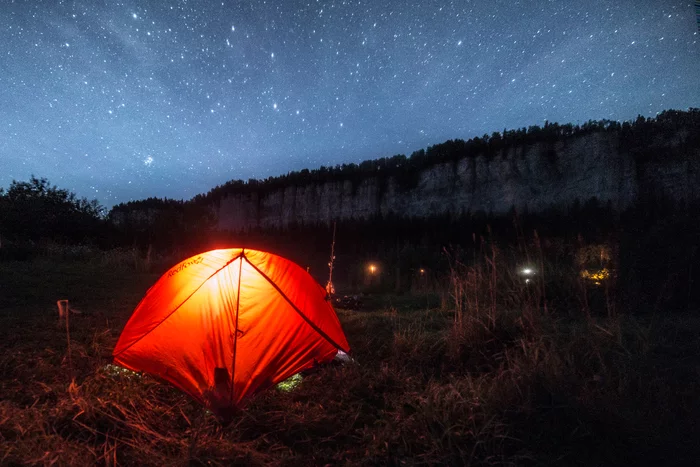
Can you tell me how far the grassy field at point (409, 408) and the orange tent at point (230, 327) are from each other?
20 cm

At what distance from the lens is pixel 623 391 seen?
2816mm

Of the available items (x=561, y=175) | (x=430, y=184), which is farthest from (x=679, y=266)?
(x=430, y=184)

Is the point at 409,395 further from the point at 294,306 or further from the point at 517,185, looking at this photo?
the point at 517,185

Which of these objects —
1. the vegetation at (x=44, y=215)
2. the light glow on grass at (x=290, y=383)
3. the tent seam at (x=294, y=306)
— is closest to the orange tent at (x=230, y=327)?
the tent seam at (x=294, y=306)

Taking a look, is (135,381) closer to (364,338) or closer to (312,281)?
(312,281)

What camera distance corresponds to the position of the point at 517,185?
33.5m

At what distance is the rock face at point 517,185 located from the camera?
25.7m

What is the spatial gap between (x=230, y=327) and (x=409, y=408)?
1.81 metres

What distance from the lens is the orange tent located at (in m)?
3.27

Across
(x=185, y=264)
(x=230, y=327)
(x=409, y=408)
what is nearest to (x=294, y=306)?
(x=230, y=327)

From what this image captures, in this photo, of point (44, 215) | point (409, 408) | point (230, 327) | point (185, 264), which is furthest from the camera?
point (44, 215)

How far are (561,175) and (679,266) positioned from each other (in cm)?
2660

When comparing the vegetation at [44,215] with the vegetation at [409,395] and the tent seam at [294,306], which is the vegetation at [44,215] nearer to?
the vegetation at [409,395]

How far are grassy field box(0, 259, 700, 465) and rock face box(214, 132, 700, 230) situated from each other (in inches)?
788
